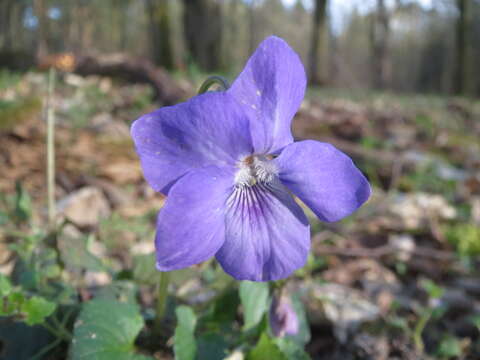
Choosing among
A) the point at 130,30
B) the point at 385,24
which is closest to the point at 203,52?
the point at 385,24

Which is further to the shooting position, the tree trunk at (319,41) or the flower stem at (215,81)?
the tree trunk at (319,41)

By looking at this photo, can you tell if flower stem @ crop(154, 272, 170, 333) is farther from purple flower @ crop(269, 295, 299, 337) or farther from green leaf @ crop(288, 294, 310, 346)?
green leaf @ crop(288, 294, 310, 346)

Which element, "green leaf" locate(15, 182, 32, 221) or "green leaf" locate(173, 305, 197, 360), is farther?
"green leaf" locate(15, 182, 32, 221)

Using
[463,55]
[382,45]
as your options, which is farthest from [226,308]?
[382,45]

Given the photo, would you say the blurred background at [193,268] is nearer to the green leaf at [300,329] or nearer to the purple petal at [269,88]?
the green leaf at [300,329]

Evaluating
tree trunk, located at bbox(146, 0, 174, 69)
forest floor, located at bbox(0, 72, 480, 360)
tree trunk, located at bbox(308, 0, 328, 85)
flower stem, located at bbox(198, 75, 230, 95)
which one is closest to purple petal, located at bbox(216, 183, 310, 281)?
flower stem, located at bbox(198, 75, 230, 95)

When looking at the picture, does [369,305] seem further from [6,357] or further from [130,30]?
[130,30]

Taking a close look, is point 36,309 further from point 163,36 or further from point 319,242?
point 163,36

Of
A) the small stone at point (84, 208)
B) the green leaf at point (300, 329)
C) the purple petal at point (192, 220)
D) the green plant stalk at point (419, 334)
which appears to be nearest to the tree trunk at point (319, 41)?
the small stone at point (84, 208)
